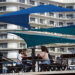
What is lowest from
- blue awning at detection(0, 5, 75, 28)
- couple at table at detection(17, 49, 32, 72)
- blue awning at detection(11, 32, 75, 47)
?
couple at table at detection(17, 49, 32, 72)

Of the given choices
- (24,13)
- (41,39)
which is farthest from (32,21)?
(41,39)

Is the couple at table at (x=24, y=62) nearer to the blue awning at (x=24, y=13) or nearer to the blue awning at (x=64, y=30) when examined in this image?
the blue awning at (x=64, y=30)

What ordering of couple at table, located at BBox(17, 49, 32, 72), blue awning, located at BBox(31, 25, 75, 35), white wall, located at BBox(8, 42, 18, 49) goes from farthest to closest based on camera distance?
white wall, located at BBox(8, 42, 18, 49), blue awning, located at BBox(31, 25, 75, 35), couple at table, located at BBox(17, 49, 32, 72)

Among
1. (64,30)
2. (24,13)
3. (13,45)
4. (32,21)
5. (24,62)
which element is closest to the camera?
(24,62)

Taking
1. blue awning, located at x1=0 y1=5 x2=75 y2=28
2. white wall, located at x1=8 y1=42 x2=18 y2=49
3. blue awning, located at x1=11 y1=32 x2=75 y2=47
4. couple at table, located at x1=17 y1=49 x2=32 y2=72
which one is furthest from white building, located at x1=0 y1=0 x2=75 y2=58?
couple at table, located at x1=17 y1=49 x2=32 y2=72

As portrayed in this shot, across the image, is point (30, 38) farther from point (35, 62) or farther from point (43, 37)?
point (35, 62)

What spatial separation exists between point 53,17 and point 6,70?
4341 centimetres

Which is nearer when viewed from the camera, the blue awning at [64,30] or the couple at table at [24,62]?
the couple at table at [24,62]

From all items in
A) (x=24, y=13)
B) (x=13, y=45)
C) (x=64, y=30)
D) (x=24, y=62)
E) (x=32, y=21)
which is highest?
(x=24, y=13)

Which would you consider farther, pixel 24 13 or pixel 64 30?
pixel 24 13

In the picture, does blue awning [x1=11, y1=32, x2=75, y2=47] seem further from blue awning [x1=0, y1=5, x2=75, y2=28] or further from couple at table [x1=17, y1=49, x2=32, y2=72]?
couple at table [x1=17, y1=49, x2=32, y2=72]

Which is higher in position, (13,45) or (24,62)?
(24,62)

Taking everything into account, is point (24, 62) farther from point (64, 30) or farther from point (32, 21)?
point (32, 21)

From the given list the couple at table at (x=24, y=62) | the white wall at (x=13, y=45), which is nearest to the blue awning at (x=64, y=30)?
the couple at table at (x=24, y=62)
